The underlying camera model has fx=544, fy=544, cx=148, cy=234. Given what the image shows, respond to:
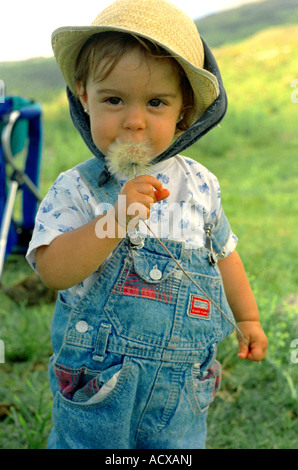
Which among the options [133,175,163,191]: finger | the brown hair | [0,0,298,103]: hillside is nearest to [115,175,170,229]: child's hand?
[133,175,163,191]: finger

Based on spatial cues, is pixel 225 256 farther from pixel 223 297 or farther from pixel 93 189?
pixel 93 189

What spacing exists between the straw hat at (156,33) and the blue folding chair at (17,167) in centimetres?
168

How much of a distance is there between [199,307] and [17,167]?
2.15m

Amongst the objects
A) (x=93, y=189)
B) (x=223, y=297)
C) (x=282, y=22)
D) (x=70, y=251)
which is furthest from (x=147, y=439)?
(x=282, y=22)

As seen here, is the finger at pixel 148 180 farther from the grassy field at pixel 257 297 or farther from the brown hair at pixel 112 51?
the grassy field at pixel 257 297

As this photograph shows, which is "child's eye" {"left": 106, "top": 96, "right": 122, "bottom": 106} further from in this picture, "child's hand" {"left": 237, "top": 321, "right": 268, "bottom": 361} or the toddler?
"child's hand" {"left": 237, "top": 321, "right": 268, "bottom": 361}

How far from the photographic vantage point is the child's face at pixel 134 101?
1.39 metres

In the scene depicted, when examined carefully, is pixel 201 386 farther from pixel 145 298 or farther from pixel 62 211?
pixel 62 211

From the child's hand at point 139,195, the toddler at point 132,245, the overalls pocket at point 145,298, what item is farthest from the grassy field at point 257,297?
the child's hand at point 139,195

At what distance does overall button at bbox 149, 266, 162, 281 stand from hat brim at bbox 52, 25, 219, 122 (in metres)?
0.48

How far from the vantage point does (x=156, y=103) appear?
1456mm

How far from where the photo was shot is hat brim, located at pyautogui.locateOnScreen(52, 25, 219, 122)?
4.61 ft

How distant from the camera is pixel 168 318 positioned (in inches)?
59.4

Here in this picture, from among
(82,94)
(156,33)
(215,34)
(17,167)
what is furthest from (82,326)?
(215,34)
